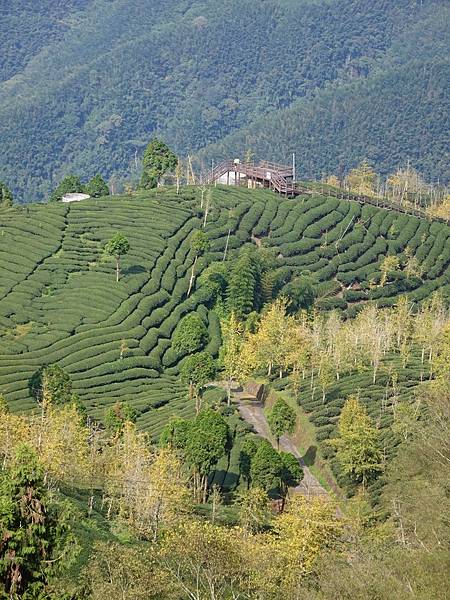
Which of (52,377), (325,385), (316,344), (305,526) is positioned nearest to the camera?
(305,526)

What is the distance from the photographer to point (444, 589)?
123 feet

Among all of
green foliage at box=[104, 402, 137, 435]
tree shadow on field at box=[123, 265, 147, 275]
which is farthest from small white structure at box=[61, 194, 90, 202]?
green foliage at box=[104, 402, 137, 435]

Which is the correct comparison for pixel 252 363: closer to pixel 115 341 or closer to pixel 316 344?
pixel 316 344

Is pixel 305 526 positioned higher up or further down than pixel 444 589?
further down

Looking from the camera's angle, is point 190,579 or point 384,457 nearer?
point 190,579

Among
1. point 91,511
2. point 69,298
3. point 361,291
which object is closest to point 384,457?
point 91,511

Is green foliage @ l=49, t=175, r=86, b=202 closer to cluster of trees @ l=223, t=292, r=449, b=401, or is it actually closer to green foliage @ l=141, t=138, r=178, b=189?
green foliage @ l=141, t=138, r=178, b=189

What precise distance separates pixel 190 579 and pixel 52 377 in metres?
38.6

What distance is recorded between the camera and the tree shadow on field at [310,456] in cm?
8006

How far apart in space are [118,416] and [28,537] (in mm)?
42355

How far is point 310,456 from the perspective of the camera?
80875 millimetres

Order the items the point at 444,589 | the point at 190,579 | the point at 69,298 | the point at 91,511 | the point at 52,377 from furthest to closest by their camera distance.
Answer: the point at 69,298
the point at 52,377
the point at 91,511
the point at 190,579
the point at 444,589

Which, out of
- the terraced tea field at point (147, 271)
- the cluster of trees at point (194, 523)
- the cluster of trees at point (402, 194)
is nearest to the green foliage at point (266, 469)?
the cluster of trees at point (194, 523)

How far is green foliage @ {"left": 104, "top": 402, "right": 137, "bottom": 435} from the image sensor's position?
251ft
